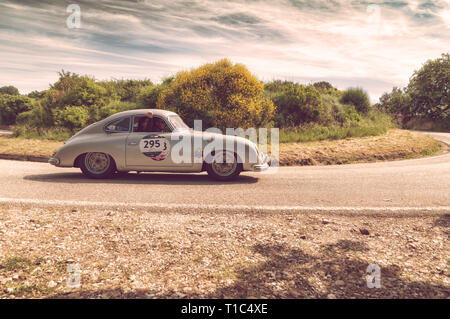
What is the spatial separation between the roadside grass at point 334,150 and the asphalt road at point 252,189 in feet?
6.41

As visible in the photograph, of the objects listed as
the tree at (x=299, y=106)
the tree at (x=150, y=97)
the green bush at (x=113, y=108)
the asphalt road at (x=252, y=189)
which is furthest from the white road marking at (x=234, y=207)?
the green bush at (x=113, y=108)

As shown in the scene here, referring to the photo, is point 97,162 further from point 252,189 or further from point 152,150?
point 252,189

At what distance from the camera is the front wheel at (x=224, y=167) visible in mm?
7270

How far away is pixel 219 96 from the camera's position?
14406 millimetres

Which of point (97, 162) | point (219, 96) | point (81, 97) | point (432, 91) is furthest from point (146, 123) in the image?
point (432, 91)

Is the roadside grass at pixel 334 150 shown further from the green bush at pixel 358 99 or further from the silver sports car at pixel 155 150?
the green bush at pixel 358 99

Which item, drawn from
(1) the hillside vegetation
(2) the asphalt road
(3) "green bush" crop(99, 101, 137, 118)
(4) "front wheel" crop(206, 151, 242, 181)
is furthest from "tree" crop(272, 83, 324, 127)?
(4) "front wheel" crop(206, 151, 242, 181)

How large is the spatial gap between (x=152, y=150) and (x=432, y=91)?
1645 inches

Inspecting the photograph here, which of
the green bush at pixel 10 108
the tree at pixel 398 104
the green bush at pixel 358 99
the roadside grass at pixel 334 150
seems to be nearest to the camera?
the roadside grass at pixel 334 150

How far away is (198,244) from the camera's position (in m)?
3.96

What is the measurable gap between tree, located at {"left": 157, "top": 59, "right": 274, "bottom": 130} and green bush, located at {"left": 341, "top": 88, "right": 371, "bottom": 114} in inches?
312

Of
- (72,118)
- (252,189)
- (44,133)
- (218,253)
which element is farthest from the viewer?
(72,118)
